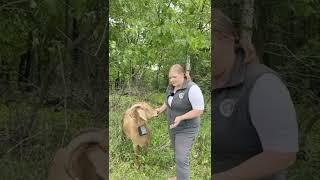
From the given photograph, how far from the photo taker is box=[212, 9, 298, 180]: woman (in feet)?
4.97

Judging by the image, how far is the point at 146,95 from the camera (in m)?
6.23

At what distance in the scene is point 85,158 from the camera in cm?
184

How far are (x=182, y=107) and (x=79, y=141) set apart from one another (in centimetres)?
221

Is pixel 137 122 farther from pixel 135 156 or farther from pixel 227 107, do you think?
pixel 227 107

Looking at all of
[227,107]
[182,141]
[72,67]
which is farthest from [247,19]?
[182,141]

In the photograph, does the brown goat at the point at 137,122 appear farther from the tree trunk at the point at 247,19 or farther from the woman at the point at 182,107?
the tree trunk at the point at 247,19

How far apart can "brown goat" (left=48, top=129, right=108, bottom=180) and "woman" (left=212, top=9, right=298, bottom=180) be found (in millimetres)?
467

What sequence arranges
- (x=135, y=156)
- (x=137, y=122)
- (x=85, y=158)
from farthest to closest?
(x=135, y=156) < (x=137, y=122) < (x=85, y=158)

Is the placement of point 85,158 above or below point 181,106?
below

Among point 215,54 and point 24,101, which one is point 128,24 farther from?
point 215,54

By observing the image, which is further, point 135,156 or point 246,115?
point 135,156

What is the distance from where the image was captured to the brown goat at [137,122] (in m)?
4.90

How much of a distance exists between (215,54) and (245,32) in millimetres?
151

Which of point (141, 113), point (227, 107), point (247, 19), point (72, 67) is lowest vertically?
point (141, 113)
